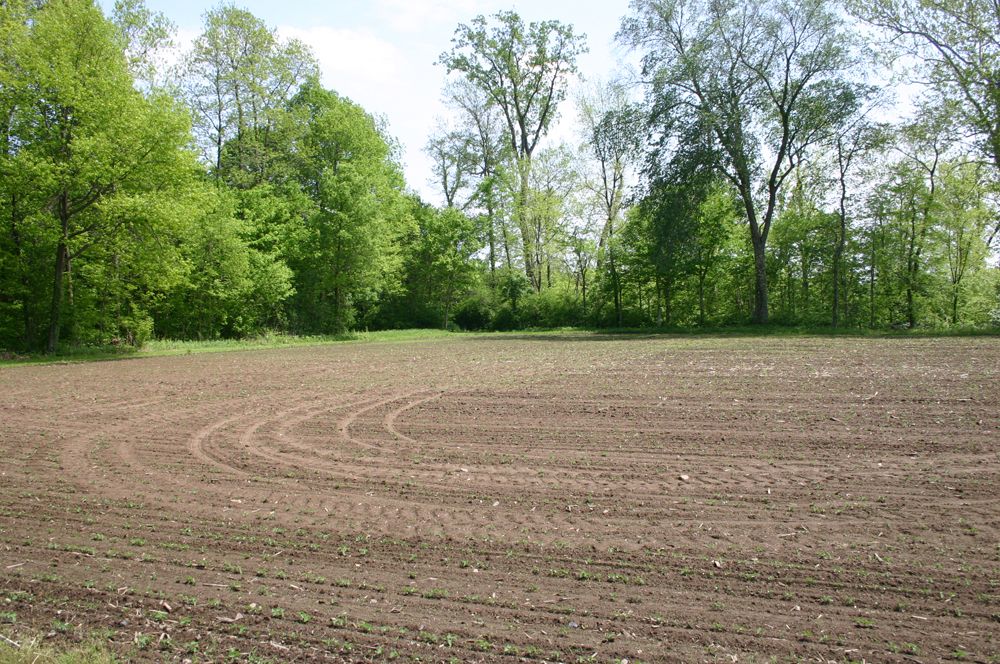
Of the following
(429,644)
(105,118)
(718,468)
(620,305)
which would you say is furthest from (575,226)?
(429,644)

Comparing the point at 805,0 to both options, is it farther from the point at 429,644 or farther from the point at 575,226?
the point at 429,644

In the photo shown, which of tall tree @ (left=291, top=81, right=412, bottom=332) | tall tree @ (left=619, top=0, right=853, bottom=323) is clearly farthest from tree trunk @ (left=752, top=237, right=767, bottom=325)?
tall tree @ (left=291, top=81, right=412, bottom=332)

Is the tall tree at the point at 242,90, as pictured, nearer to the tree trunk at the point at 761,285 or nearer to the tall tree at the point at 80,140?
the tall tree at the point at 80,140

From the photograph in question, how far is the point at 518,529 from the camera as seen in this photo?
527 cm

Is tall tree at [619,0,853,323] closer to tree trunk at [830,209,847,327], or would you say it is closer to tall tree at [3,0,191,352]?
tree trunk at [830,209,847,327]

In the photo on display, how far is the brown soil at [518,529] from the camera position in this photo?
3.64 metres

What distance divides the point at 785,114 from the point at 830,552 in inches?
1386

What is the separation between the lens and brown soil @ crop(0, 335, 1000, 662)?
364 cm

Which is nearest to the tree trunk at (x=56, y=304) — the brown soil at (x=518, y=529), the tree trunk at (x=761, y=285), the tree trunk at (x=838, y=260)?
the brown soil at (x=518, y=529)

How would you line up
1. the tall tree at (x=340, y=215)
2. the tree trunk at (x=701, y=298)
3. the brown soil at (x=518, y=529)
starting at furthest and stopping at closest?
the tree trunk at (x=701, y=298), the tall tree at (x=340, y=215), the brown soil at (x=518, y=529)

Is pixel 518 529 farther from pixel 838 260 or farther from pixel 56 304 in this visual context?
pixel 838 260

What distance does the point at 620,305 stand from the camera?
46.0 m

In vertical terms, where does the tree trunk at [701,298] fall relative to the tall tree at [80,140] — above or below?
below

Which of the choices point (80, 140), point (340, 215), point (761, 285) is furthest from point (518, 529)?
point (340, 215)
